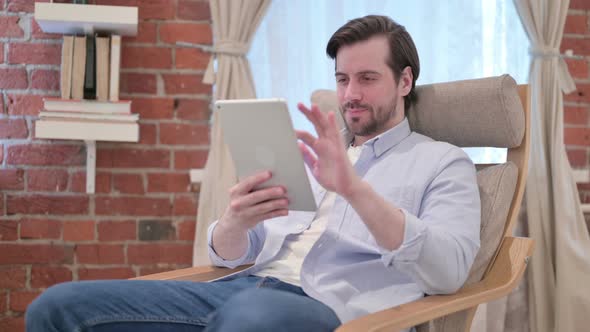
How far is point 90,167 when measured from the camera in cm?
226

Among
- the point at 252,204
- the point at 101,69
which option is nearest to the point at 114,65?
the point at 101,69

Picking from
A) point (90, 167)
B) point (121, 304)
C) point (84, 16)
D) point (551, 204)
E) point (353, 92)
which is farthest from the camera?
point (551, 204)

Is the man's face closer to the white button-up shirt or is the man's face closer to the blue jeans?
the white button-up shirt

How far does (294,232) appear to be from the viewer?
1.57 meters

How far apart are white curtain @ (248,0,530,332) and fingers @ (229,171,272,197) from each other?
1.17 meters

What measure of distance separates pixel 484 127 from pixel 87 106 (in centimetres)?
126

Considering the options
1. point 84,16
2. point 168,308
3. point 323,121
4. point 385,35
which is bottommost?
point 168,308

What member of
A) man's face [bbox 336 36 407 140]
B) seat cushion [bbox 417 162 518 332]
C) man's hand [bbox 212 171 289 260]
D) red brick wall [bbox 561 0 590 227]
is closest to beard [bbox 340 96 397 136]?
man's face [bbox 336 36 407 140]

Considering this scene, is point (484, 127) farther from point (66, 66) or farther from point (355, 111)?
point (66, 66)

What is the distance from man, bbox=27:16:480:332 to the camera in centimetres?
119

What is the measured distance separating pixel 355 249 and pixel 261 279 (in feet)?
0.82

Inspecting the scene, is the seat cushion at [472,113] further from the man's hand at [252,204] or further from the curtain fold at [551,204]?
the curtain fold at [551,204]

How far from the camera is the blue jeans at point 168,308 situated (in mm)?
1143

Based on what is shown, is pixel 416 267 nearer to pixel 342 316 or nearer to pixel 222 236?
pixel 342 316
